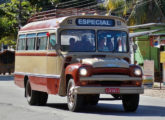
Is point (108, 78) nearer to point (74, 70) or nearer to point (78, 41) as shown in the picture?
point (74, 70)

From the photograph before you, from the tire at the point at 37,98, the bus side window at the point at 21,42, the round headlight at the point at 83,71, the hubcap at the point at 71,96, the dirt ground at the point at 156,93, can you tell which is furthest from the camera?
the dirt ground at the point at 156,93

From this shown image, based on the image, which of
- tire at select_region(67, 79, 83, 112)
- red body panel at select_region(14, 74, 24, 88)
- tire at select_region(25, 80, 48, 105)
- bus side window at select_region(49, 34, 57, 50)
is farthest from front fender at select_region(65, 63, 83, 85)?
red body panel at select_region(14, 74, 24, 88)

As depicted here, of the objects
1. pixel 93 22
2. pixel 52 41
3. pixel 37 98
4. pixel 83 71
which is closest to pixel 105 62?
pixel 83 71

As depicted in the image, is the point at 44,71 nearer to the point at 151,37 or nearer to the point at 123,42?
the point at 123,42

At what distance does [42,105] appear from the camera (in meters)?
18.2

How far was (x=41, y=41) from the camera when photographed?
1758cm

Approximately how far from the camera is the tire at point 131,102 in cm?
1540

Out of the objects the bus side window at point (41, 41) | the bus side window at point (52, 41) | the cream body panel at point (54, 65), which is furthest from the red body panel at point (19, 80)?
the bus side window at point (52, 41)

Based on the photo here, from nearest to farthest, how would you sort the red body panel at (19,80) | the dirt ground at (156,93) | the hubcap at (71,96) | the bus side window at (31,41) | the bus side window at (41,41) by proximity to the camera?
1. the hubcap at (71,96)
2. the bus side window at (41,41)
3. the bus side window at (31,41)
4. the red body panel at (19,80)
5. the dirt ground at (156,93)

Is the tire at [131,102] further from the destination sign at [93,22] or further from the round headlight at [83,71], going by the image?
the destination sign at [93,22]

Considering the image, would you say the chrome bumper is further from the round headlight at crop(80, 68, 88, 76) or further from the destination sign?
the destination sign

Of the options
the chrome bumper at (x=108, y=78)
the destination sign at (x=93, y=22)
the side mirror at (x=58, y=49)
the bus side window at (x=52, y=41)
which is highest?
the destination sign at (x=93, y=22)

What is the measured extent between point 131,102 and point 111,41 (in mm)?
1852

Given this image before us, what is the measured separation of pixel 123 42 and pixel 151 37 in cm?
1799
